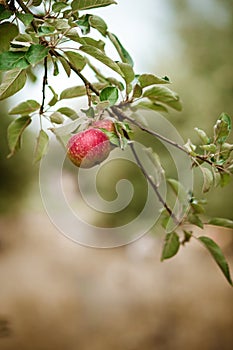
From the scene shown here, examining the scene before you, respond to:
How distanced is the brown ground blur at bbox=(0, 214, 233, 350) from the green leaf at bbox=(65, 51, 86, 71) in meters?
2.00

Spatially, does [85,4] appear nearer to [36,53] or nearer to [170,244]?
[36,53]

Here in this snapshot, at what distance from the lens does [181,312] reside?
9.14 ft

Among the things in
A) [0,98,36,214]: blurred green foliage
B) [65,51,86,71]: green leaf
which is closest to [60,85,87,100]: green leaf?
[65,51,86,71]: green leaf

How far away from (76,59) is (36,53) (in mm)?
97

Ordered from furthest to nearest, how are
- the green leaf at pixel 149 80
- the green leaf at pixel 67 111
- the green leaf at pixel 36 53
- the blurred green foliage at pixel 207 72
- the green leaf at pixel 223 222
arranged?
1. the blurred green foliage at pixel 207 72
2. the green leaf at pixel 223 222
3. the green leaf at pixel 67 111
4. the green leaf at pixel 149 80
5. the green leaf at pixel 36 53

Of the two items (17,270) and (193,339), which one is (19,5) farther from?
(17,270)

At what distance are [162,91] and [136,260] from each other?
278cm

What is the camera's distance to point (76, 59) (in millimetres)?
536

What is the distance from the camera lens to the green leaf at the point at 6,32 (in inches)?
19.6

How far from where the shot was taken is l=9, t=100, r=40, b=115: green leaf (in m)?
0.65

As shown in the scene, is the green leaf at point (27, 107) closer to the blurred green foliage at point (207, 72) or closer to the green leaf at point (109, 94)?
the green leaf at point (109, 94)

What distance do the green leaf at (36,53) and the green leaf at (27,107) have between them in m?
0.20

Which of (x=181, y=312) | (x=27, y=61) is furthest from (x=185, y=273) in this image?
(x=27, y=61)

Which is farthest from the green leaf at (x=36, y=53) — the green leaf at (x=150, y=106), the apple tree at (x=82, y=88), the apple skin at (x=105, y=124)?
the green leaf at (x=150, y=106)
